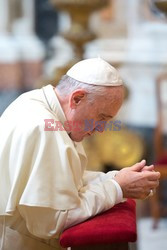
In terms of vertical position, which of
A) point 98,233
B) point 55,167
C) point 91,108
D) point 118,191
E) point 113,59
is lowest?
point 113,59

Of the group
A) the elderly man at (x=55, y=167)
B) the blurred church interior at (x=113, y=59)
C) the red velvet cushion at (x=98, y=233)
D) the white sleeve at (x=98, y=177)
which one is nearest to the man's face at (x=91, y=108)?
the elderly man at (x=55, y=167)

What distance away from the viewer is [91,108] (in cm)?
258

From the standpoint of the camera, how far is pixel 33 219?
2484 mm

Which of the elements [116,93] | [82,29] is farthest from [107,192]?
[82,29]

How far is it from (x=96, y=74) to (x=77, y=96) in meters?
0.14

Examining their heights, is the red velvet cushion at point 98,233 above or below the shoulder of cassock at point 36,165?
below

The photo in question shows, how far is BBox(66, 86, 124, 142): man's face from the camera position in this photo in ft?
8.41

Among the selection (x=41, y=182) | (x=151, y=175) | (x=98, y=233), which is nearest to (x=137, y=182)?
(x=151, y=175)

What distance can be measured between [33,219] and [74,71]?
0.70m

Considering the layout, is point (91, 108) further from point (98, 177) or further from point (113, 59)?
point (113, 59)

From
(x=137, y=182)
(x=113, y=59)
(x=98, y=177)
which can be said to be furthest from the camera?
(x=113, y=59)

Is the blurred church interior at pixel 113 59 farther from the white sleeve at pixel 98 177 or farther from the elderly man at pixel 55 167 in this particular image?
the elderly man at pixel 55 167

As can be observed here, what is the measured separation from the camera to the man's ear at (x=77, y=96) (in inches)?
101

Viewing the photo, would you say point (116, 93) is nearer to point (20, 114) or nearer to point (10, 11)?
point (20, 114)
